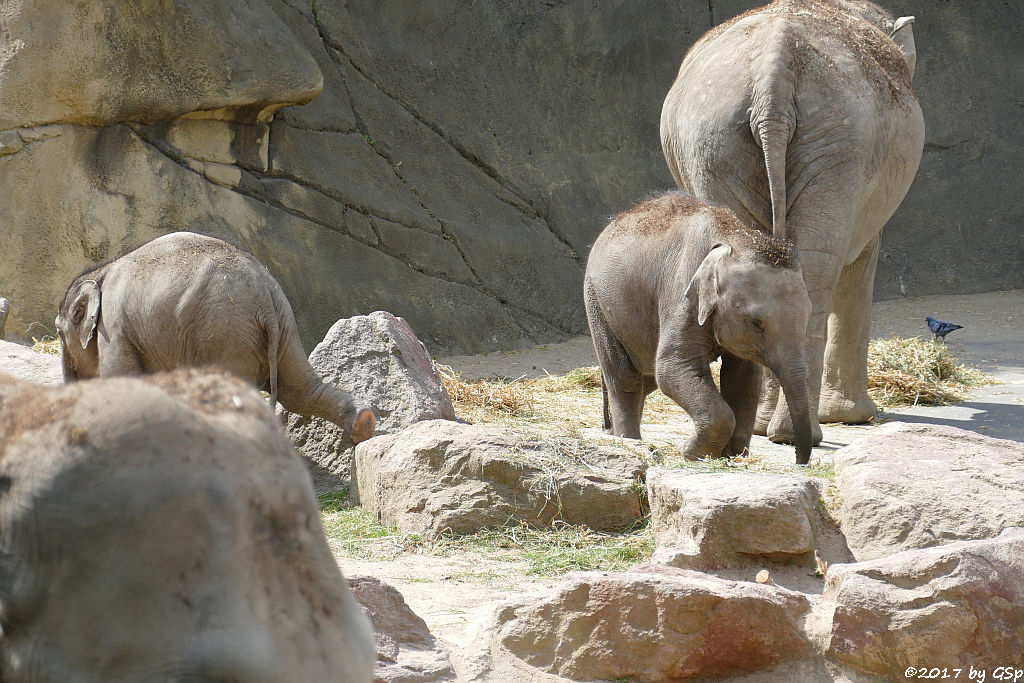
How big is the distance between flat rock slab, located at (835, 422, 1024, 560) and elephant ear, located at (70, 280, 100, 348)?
3.52m

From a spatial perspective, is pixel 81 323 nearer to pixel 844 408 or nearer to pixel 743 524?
pixel 743 524

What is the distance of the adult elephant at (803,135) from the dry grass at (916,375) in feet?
5.68

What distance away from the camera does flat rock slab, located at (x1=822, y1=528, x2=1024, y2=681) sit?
275 centimetres

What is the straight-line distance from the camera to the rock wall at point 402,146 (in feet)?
28.2

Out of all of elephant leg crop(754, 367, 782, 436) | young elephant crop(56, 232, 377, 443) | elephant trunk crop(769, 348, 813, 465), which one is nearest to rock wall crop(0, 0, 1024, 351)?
young elephant crop(56, 232, 377, 443)

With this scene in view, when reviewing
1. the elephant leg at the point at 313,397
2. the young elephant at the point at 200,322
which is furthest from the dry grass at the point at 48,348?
the elephant leg at the point at 313,397

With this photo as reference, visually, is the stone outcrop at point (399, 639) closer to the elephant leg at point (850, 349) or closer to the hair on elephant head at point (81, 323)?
the hair on elephant head at point (81, 323)

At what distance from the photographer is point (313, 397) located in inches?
211

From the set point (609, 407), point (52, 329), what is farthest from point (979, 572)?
point (52, 329)

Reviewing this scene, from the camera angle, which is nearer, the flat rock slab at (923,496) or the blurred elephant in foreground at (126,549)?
the blurred elephant in foreground at (126,549)

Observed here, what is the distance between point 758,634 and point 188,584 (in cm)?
215

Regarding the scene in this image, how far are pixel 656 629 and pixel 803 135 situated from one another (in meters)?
3.81

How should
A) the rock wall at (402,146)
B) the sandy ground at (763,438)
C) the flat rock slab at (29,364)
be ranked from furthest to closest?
the rock wall at (402,146)
the flat rock slab at (29,364)
the sandy ground at (763,438)

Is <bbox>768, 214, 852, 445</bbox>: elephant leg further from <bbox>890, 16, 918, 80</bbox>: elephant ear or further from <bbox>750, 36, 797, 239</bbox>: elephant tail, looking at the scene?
<bbox>890, 16, 918, 80</bbox>: elephant ear
